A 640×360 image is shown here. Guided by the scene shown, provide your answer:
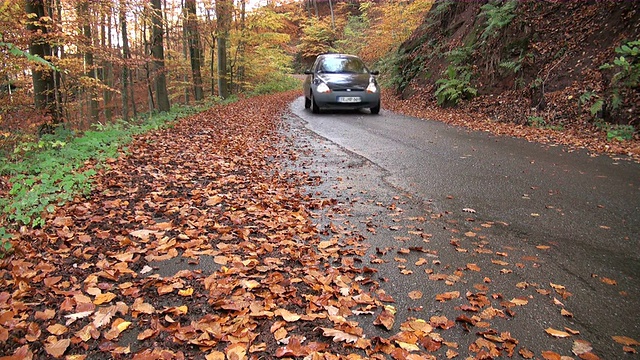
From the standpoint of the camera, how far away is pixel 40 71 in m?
7.61

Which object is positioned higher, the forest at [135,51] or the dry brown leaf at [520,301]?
the forest at [135,51]

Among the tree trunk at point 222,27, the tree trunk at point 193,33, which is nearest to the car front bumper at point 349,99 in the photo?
the tree trunk at point 193,33

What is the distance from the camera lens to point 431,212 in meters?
3.97

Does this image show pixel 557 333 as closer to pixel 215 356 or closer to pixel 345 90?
pixel 215 356

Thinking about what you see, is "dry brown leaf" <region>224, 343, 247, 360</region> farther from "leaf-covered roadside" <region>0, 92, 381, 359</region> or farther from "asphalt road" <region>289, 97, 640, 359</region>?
"asphalt road" <region>289, 97, 640, 359</region>

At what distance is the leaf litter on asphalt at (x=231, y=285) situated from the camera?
2.11 metres

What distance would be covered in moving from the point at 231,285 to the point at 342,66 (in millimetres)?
10644

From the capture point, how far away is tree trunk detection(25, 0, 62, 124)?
706 centimetres

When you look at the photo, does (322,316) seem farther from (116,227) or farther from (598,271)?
(116,227)

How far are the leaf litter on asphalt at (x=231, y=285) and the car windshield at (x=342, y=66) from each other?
27.4 feet

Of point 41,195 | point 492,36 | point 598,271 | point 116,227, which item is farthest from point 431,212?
point 492,36

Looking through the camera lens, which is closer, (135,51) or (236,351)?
(236,351)

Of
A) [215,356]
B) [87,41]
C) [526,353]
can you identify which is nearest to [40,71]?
[87,41]

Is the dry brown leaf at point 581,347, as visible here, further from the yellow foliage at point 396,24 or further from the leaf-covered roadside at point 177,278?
the yellow foliage at point 396,24
